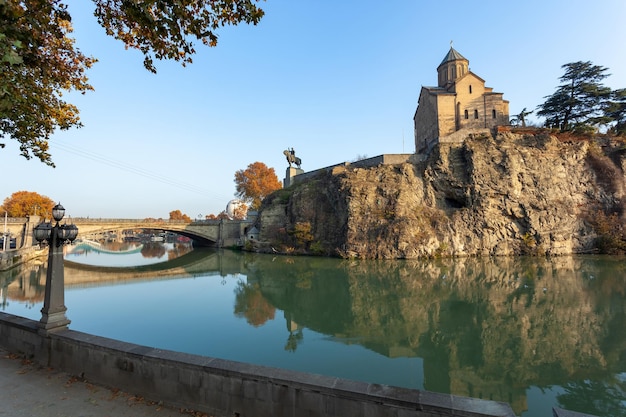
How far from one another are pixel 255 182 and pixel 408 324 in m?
56.7

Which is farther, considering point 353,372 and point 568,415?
point 353,372

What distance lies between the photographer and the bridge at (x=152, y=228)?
37750 millimetres

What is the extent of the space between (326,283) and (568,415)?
56.7 feet

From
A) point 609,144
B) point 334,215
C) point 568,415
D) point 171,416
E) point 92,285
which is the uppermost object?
point 609,144

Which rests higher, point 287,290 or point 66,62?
point 66,62

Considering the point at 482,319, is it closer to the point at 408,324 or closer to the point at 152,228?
the point at 408,324

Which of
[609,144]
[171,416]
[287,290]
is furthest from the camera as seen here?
[609,144]

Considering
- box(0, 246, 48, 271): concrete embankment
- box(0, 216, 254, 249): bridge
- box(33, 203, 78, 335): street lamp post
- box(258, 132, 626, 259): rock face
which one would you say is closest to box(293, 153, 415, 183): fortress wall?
box(258, 132, 626, 259): rock face

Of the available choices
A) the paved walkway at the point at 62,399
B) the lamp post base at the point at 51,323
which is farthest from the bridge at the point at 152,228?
the paved walkway at the point at 62,399

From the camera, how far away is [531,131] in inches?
1476

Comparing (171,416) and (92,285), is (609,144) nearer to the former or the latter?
(171,416)

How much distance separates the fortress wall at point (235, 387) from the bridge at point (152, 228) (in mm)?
37600

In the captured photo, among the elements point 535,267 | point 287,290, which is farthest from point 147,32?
point 535,267

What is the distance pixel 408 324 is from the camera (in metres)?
11.2
